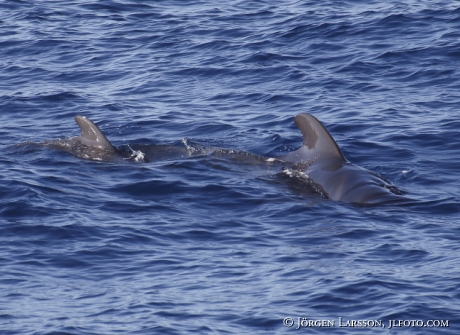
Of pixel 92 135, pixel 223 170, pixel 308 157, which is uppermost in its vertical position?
pixel 92 135

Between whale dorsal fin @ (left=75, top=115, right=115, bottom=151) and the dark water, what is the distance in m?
0.57

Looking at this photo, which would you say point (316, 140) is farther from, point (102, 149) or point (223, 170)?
point (102, 149)

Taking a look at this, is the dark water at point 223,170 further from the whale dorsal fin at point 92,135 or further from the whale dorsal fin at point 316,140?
the whale dorsal fin at point 316,140

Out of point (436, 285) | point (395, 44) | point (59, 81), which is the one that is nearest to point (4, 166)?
point (59, 81)

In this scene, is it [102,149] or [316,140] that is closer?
[316,140]

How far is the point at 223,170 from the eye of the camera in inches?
685

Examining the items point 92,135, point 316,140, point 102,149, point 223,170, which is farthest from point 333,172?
point 92,135

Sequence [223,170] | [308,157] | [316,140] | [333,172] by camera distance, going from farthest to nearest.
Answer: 1. [223,170]
2. [308,157]
3. [316,140]
4. [333,172]

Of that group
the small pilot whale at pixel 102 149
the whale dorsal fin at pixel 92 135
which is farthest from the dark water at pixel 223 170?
the whale dorsal fin at pixel 92 135

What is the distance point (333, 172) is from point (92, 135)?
4.96 m

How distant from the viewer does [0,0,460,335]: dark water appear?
451 inches

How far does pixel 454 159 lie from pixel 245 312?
7853 mm

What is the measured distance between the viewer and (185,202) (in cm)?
1550

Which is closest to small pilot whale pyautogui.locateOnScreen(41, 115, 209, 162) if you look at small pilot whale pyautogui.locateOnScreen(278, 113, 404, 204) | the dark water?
the dark water
